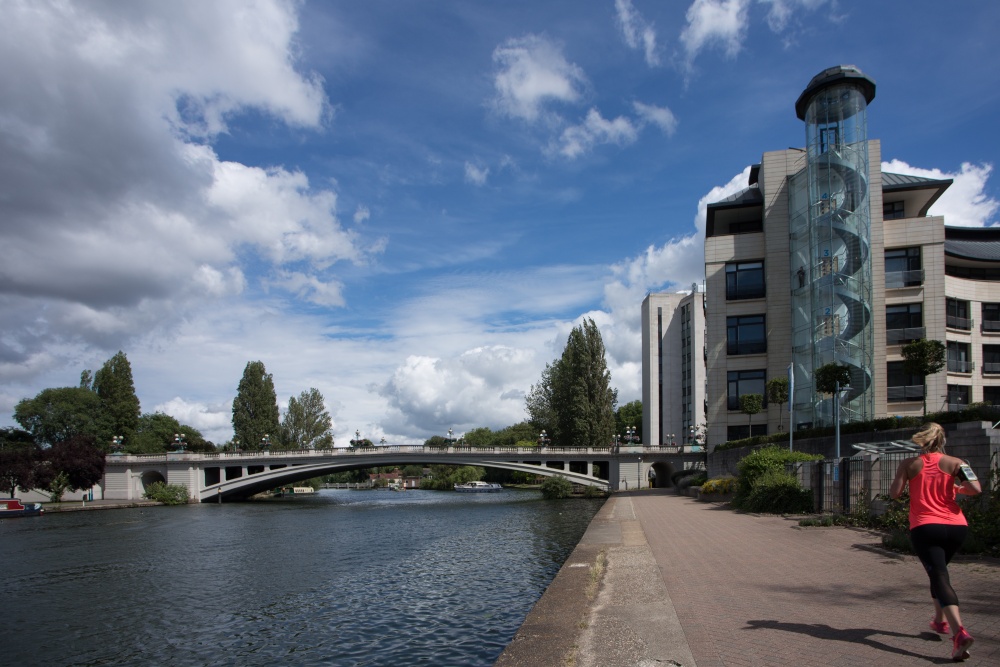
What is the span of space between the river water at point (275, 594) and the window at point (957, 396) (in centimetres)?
2087

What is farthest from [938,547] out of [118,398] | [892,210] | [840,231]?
[118,398]

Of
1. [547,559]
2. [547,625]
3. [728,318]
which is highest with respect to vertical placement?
[728,318]

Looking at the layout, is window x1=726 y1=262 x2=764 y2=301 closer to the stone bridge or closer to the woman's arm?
the stone bridge

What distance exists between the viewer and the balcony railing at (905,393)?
118 ft

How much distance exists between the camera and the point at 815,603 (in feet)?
24.7

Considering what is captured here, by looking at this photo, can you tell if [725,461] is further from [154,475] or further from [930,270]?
[154,475]

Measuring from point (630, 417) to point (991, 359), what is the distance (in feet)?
205

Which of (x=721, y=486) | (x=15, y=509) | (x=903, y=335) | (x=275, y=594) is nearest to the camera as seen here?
(x=275, y=594)

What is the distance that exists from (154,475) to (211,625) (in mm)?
59258

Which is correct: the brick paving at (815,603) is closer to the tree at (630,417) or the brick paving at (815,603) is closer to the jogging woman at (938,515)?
the jogging woman at (938,515)

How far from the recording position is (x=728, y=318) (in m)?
43.4

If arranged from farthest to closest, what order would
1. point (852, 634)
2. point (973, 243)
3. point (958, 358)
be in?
1. point (973, 243)
2. point (958, 358)
3. point (852, 634)

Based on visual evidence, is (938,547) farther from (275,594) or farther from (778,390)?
(778,390)

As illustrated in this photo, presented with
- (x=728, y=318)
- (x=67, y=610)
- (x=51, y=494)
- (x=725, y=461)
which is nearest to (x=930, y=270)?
(x=728, y=318)
